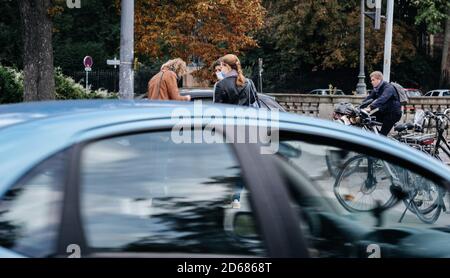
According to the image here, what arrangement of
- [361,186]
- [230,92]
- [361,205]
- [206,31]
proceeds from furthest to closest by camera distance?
[206,31]
[230,92]
[361,186]
[361,205]

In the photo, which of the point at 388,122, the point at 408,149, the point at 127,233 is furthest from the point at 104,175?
the point at 388,122

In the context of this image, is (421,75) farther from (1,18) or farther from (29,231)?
(29,231)

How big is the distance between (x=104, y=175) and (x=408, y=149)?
1244 millimetres

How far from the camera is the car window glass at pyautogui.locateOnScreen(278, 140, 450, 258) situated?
287 cm

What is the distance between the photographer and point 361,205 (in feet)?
10.3

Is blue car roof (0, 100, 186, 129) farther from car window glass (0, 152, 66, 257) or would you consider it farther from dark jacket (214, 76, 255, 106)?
dark jacket (214, 76, 255, 106)

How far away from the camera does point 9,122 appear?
9.23 ft

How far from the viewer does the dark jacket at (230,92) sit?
9.04 m

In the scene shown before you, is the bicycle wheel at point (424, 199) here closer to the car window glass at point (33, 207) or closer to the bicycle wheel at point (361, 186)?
the bicycle wheel at point (361, 186)

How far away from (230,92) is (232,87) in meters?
0.06

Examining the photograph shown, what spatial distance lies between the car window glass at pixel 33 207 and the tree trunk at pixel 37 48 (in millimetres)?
15226

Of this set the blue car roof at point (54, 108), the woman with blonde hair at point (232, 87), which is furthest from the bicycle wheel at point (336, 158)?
the woman with blonde hair at point (232, 87)

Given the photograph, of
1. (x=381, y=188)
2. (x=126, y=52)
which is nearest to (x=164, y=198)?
(x=381, y=188)

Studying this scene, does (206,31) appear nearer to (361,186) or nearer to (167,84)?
(167,84)
